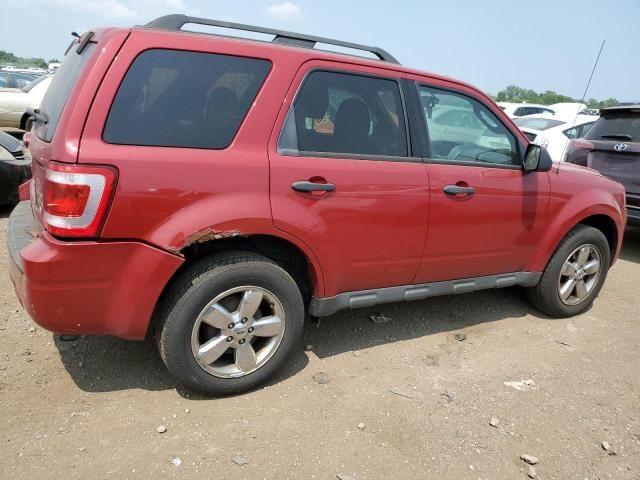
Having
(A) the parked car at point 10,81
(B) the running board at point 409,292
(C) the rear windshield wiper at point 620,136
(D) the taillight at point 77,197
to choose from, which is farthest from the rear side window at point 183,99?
(A) the parked car at point 10,81

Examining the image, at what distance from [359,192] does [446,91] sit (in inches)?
41.5

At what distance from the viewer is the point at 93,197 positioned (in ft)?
7.10

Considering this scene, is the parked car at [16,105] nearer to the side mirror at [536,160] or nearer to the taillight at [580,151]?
the taillight at [580,151]

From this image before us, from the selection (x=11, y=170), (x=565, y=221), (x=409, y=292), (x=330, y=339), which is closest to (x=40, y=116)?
(x=330, y=339)

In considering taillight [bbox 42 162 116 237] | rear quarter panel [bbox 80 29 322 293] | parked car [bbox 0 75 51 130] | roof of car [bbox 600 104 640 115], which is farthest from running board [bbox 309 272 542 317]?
parked car [bbox 0 75 51 130]

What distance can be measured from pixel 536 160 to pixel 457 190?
0.72 meters

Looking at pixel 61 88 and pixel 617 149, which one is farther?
pixel 617 149

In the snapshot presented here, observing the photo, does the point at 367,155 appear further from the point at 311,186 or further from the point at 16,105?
the point at 16,105

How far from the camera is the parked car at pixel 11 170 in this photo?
18.2 feet

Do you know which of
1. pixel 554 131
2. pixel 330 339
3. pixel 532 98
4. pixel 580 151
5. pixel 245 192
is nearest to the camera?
pixel 245 192

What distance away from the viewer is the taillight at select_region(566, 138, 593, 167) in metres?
6.21

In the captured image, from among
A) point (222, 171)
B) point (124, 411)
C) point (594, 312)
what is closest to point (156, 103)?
point (222, 171)

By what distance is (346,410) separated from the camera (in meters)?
2.71

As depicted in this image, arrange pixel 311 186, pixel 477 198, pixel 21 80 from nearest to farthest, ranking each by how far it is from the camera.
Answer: pixel 311 186
pixel 477 198
pixel 21 80
